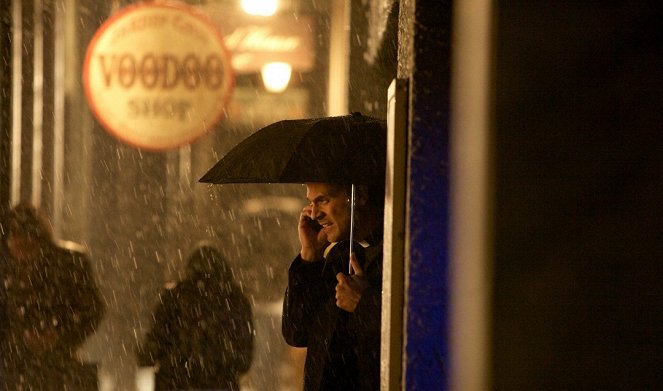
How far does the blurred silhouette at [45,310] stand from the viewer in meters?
6.51

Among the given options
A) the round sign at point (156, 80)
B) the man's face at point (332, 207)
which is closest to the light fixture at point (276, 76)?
the round sign at point (156, 80)

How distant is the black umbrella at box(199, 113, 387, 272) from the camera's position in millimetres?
3738

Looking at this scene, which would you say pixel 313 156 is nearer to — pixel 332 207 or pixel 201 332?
pixel 332 207

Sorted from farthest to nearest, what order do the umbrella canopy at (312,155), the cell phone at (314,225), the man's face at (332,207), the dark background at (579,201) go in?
the cell phone at (314,225) → the man's face at (332,207) → the umbrella canopy at (312,155) → the dark background at (579,201)

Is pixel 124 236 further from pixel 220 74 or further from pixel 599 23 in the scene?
pixel 599 23

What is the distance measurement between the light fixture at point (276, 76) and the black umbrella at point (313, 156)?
3725 millimetres

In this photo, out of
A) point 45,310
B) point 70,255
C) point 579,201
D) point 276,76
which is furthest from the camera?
point 276,76

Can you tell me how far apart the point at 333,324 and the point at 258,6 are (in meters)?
4.54

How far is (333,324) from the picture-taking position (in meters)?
3.83

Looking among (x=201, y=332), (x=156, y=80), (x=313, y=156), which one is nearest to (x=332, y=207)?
(x=313, y=156)

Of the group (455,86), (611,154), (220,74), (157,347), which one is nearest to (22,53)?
(220,74)

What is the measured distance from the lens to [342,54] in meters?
7.59

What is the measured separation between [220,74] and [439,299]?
520cm

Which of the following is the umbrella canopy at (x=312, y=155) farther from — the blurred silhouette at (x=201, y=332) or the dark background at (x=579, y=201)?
the blurred silhouette at (x=201, y=332)
